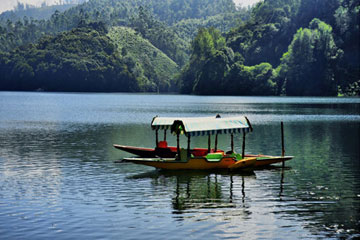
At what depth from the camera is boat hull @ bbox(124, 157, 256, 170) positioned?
40.3 metres

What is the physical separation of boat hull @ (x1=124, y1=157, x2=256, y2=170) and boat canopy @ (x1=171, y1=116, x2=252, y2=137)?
2.25 m

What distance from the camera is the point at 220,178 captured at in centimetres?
3862

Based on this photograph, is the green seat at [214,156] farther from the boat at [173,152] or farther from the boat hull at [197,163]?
the boat at [173,152]

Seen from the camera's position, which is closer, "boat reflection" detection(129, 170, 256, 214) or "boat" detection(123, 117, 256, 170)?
"boat reflection" detection(129, 170, 256, 214)

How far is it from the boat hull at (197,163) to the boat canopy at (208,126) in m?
2.25

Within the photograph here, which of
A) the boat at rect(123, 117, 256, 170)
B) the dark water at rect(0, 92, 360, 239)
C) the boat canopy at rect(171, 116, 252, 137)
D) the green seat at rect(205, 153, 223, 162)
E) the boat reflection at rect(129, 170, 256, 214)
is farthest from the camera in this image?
the boat canopy at rect(171, 116, 252, 137)

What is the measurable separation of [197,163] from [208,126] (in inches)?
134

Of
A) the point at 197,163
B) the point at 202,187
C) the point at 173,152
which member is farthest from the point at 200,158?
the point at 202,187

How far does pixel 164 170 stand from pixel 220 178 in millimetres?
5174

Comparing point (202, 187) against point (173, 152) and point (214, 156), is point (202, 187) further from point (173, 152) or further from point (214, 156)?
point (173, 152)

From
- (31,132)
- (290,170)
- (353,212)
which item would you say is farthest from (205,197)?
(31,132)

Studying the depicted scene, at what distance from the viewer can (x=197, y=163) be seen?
4091 cm

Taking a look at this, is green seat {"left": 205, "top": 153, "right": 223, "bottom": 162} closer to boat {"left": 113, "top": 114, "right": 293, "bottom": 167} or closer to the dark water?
the dark water

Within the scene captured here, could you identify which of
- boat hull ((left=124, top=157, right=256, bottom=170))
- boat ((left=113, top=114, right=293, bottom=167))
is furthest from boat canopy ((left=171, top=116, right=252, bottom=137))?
boat hull ((left=124, top=157, right=256, bottom=170))
